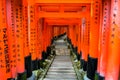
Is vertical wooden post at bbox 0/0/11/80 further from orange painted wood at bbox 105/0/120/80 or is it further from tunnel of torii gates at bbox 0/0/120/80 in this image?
orange painted wood at bbox 105/0/120/80

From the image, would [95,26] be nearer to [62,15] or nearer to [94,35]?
[94,35]

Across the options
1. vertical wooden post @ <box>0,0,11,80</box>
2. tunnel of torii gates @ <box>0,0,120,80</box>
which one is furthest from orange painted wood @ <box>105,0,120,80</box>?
vertical wooden post @ <box>0,0,11,80</box>

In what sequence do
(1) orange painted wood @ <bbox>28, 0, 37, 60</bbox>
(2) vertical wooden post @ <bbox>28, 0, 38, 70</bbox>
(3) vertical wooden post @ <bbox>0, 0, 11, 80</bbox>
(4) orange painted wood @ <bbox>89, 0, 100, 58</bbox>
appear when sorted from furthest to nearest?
1. (1) orange painted wood @ <bbox>28, 0, 37, 60</bbox>
2. (2) vertical wooden post @ <bbox>28, 0, 38, 70</bbox>
3. (4) orange painted wood @ <bbox>89, 0, 100, 58</bbox>
4. (3) vertical wooden post @ <bbox>0, 0, 11, 80</bbox>

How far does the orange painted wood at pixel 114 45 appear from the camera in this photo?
220 inches

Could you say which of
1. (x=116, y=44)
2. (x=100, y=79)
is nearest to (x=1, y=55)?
(x=116, y=44)

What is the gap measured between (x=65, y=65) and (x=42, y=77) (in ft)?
15.5

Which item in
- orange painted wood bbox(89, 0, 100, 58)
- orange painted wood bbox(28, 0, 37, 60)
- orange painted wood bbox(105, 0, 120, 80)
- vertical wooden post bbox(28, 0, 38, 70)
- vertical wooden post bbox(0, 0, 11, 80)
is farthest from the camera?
orange painted wood bbox(28, 0, 37, 60)

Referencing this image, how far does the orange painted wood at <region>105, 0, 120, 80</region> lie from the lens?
5578 mm

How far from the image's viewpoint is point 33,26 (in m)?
12.0

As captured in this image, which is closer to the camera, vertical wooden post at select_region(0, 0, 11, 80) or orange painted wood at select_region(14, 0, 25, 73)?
vertical wooden post at select_region(0, 0, 11, 80)

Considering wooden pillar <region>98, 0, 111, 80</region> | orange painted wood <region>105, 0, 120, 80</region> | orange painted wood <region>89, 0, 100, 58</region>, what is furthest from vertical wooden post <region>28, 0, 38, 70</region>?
orange painted wood <region>105, 0, 120, 80</region>

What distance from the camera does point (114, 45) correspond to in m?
5.65

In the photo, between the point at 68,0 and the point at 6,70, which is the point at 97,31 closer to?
the point at 68,0

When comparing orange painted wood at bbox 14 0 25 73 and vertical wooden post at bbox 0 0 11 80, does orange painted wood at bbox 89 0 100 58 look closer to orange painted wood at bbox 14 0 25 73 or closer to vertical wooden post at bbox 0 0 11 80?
orange painted wood at bbox 14 0 25 73
